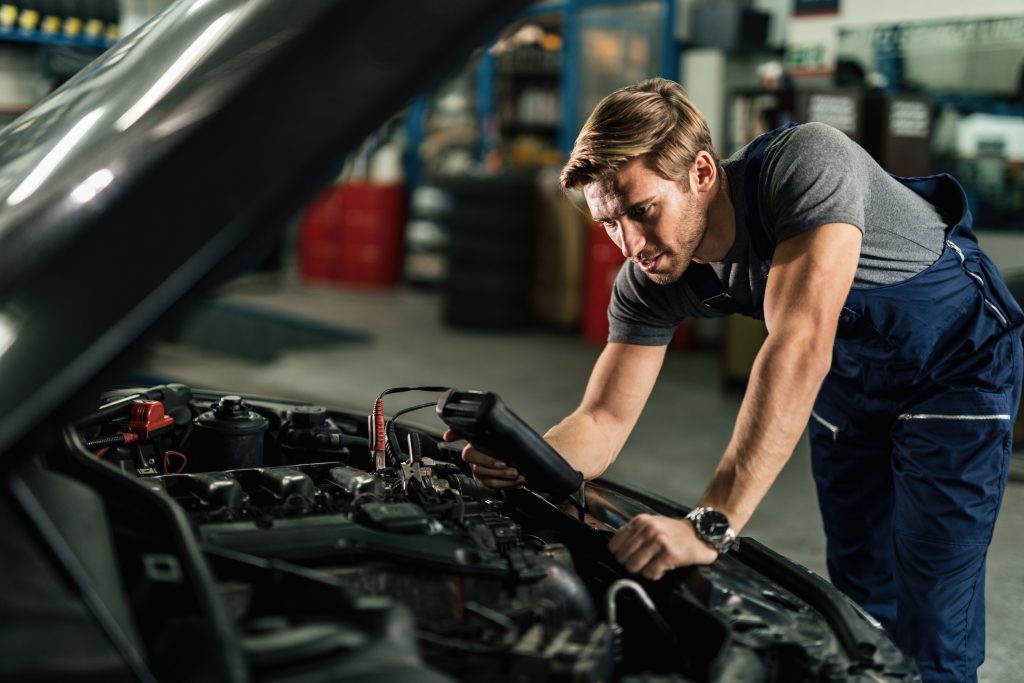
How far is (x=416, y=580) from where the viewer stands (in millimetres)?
1362

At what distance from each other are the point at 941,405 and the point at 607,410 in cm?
63

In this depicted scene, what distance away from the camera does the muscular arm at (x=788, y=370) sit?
1587mm

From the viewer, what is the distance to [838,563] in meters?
2.29

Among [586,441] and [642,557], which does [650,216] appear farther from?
[642,557]

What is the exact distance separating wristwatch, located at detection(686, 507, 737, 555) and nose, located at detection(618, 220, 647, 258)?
1.54 ft

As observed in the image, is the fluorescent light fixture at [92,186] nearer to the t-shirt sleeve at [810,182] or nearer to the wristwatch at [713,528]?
the wristwatch at [713,528]

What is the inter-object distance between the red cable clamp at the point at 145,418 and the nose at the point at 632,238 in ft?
2.96

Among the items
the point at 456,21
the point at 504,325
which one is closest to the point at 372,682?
the point at 456,21

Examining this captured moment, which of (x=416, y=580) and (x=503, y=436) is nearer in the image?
(x=416, y=580)

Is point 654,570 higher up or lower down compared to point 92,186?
lower down

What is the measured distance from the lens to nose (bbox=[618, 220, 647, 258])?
177cm

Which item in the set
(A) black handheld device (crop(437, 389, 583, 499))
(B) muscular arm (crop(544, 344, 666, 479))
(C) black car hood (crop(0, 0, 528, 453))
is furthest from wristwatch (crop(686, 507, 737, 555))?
(C) black car hood (crop(0, 0, 528, 453))

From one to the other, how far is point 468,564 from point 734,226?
0.84 meters

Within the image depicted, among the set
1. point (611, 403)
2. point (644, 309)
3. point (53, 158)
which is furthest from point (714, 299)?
point (53, 158)
